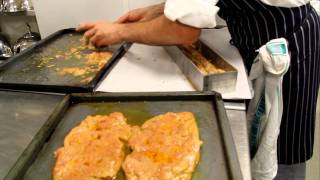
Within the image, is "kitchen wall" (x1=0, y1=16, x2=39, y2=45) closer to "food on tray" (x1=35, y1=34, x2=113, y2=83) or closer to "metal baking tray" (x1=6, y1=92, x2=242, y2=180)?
"food on tray" (x1=35, y1=34, x2=113, y2=83)

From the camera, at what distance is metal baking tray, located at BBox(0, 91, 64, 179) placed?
2.71ft

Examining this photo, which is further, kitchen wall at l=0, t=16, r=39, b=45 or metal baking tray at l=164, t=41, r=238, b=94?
kitchen wall at l=0, t=16, r=39, b=45

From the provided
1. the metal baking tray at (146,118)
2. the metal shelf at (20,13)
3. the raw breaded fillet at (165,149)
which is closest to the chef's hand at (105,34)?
the metal baking tray at (146,118)

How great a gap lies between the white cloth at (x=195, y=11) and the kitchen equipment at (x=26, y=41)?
3.36 ft

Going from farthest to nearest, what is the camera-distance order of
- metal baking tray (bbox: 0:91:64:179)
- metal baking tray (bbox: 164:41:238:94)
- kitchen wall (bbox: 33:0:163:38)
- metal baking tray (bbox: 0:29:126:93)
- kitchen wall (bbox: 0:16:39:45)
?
kitchen wall (bbox: 0:16:39:45) → kitchen wall (bbox: 33:0:163:38) → metal baking tray (bbox: 0:29:126:93) → metal baking tray (bbox: 164:41:238:94) → metal baking tray (bbox: 0:91:64:179)

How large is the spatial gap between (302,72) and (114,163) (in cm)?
78

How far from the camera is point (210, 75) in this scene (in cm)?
97

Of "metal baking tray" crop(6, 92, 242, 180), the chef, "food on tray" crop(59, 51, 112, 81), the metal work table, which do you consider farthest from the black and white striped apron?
"food on tray" crop(59, 51, 112, 81)

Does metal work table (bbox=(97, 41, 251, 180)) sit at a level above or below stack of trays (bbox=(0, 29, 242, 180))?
below

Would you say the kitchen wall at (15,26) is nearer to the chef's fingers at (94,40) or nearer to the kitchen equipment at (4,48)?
the kitchen equipment at (4,48)

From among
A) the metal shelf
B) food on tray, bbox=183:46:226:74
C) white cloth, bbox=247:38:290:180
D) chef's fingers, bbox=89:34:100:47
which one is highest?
the metal shelf

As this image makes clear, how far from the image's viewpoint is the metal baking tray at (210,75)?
0.98m

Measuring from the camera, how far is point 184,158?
29.1 inches

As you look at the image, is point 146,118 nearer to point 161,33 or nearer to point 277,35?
point 161,33
